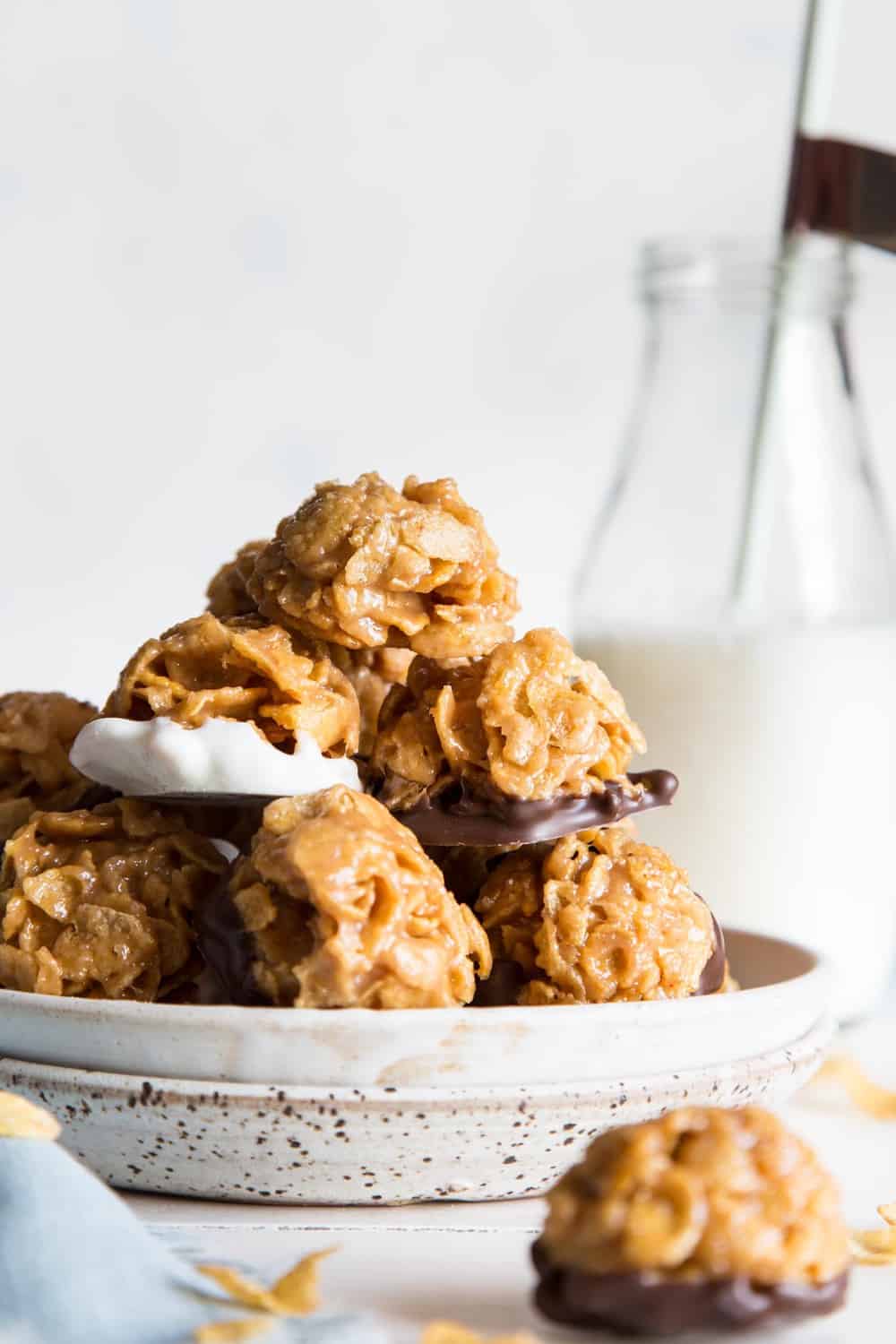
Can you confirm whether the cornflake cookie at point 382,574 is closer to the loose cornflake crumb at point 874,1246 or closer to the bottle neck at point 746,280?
the loose cornflake crumb at point 874,1246

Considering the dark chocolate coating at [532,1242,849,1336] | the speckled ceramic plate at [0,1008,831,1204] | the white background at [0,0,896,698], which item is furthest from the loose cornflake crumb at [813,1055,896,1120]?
the white background at [0,0,896,698]

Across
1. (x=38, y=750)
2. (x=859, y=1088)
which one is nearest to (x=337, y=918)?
(x=38, y=750)

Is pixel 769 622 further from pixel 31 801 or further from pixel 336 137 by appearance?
pixel 336 137

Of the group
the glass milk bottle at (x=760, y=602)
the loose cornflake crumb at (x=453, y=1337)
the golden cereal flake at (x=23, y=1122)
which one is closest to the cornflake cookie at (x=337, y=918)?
the golden cereal flake at (x=23, y=1122)

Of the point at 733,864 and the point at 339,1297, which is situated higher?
the point at 339,1297

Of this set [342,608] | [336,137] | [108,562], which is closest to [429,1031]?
[342,608]
